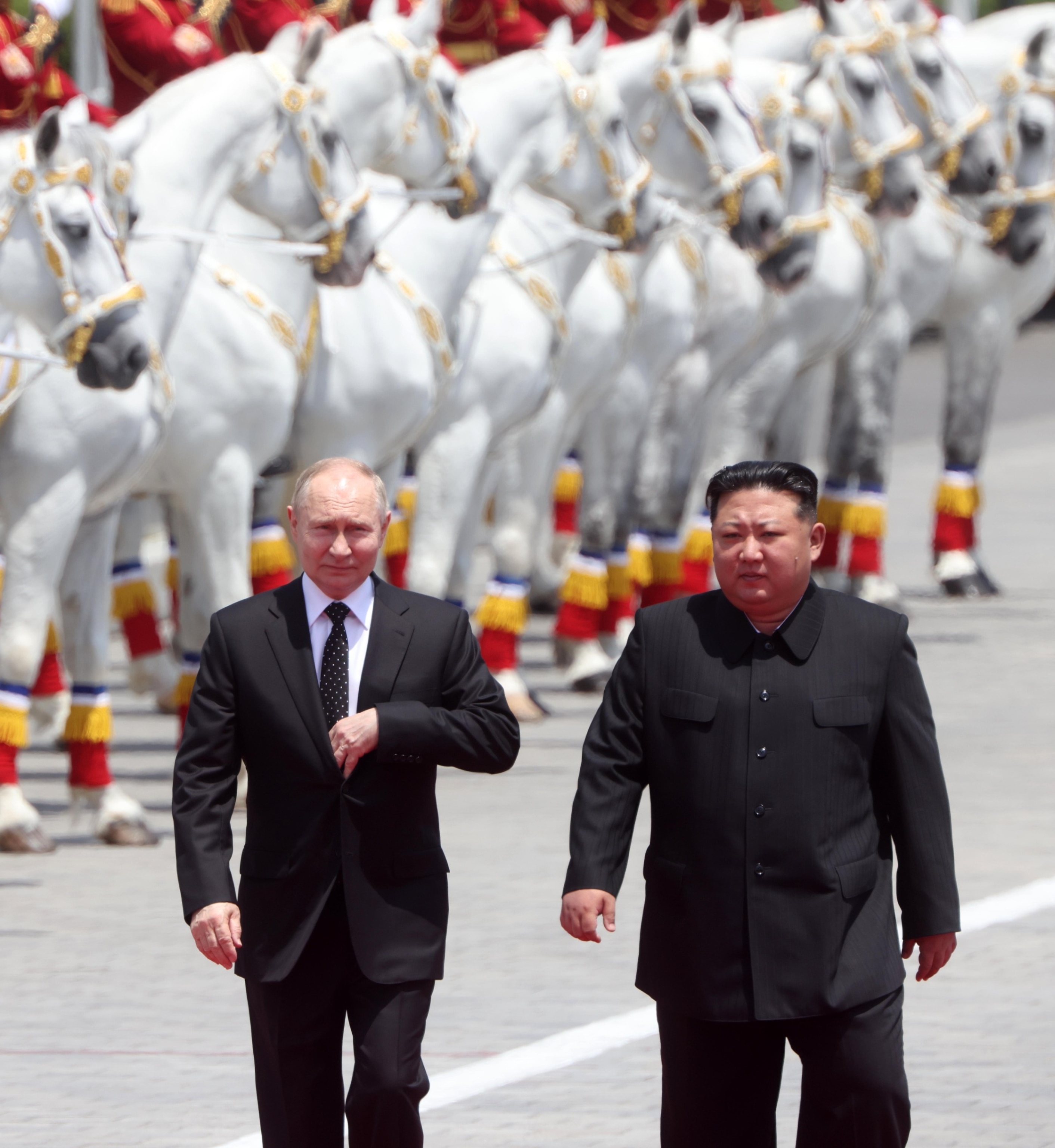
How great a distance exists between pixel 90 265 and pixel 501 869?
2.44m

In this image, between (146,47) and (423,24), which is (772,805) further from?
(146,47)

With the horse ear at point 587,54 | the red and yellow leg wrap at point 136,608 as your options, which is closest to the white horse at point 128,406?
the horse ear at point 587,54

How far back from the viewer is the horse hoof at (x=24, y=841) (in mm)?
9656

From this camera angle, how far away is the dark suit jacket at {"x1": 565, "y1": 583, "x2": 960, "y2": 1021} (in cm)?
482

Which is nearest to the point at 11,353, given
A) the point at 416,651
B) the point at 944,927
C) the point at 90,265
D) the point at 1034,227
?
the point at 90,265

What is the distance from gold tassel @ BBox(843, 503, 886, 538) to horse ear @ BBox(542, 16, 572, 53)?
14.6 ft

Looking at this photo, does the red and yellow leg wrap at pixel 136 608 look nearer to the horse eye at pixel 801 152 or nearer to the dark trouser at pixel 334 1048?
the horse eye at pixel 801 152

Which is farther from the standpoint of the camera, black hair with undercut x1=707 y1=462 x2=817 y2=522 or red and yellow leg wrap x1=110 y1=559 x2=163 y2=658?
red and yellow leg wrap x1=110 y1=559 x2=163 y2=658

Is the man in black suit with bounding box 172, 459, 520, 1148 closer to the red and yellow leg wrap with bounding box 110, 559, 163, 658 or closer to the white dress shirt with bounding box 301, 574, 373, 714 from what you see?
the white dress shirt with bounding box 301, 574, 373, 714

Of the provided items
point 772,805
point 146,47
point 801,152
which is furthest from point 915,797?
point 801,152

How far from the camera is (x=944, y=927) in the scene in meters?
4.93

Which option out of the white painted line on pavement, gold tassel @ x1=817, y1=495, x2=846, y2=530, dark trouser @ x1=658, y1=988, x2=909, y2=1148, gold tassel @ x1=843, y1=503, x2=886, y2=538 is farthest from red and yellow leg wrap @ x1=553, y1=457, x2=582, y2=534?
dark trouser @ x1=658, y1=988, x2=909, y2=1148

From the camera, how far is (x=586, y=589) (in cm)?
1404

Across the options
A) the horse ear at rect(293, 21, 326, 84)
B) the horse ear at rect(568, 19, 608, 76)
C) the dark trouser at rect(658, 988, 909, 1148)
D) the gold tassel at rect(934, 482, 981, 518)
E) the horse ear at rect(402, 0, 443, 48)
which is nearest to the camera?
the dark trouser at rect(658, 988, 909, 1148)
